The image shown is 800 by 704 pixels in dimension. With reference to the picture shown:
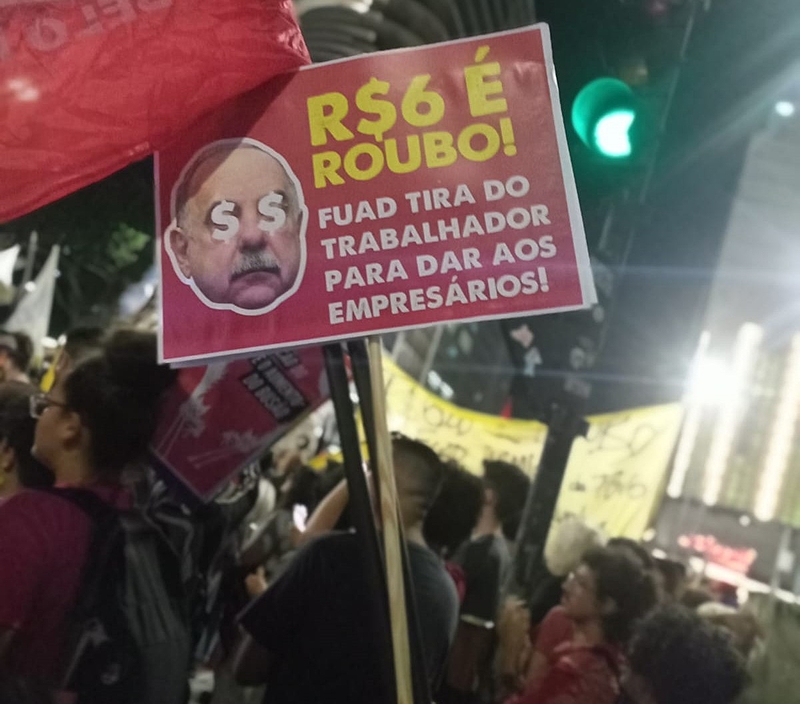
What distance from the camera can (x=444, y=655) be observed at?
2334 mm

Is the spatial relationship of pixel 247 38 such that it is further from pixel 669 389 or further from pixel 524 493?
pixel 669 389

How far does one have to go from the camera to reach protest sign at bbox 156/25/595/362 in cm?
147

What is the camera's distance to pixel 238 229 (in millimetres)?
1578

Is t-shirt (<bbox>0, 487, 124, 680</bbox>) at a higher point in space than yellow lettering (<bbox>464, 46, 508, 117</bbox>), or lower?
lower

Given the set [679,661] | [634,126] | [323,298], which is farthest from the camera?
[634,126]

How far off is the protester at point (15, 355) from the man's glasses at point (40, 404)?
0.68m

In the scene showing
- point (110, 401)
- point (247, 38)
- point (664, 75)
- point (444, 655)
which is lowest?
point (444, 655)

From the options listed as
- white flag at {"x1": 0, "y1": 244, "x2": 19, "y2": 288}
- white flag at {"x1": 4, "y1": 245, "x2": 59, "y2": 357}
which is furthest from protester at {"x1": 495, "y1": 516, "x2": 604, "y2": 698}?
white flag at {"x1": 0, "y1": 244, "x2": 19, "y2": 288}

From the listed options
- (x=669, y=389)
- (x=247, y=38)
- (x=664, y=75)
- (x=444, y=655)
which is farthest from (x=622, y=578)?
(x=669, y=389)

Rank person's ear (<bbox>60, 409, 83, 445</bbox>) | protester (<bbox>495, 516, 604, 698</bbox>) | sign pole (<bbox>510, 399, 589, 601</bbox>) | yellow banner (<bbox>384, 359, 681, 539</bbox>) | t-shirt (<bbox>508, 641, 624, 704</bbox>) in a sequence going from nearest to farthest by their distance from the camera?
person's ear (<bbox>60, 409, 83, 445</bbox>) → t-shirt (<bbox>508, 641, 624, 704</bbox>) → protester (<bbox>495, 516, 604, 698</bbox>) → sign pole (<bbox>510, 399, 589, 601</bbox>) → yellow banner (<bbox>384, 359, 681, 539</bbox>)

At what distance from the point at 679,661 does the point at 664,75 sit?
6.48ft

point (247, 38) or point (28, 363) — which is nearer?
point (247, 38)

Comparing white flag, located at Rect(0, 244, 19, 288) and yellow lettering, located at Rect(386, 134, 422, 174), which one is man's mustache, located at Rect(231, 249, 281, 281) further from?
white flag, located at Rect(0, 244, 19, 288)

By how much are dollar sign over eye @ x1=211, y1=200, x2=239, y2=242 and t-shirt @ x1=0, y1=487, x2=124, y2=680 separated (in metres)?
0.78
